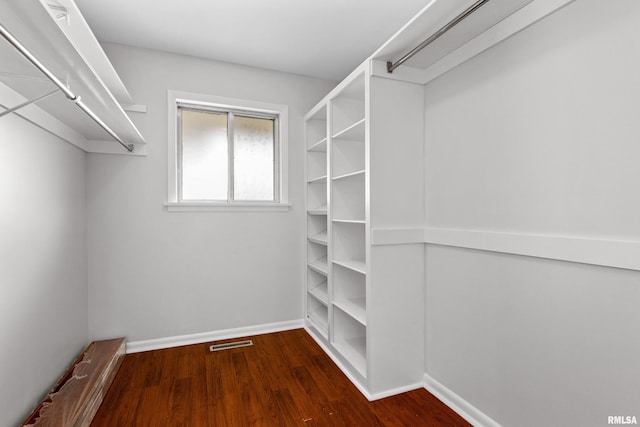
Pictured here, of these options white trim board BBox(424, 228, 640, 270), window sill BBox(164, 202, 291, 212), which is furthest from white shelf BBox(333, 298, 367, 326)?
window sill BBox(164, 202, 291, 212)

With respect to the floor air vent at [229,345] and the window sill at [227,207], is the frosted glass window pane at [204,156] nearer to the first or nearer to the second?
the window sill at [227,207]

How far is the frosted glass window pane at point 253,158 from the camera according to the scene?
9.85ft

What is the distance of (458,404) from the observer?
1757mm

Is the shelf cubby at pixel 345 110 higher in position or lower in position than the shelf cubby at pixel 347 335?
higher

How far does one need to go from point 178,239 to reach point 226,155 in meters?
0.92

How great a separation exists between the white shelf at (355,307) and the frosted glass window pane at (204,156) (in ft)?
4.99

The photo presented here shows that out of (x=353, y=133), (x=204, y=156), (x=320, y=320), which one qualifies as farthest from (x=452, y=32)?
(x=320, y=320)

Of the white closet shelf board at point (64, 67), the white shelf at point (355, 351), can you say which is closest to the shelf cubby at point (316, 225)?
the white shelf at point (355, 351)

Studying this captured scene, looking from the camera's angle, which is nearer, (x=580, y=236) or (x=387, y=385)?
(x=580, y=236)

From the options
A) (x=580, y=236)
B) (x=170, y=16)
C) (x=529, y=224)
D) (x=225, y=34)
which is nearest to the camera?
(x=580, y=236)

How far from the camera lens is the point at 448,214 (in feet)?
6.08

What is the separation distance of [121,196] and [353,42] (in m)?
2.31

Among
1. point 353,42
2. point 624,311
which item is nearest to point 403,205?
point 624,311

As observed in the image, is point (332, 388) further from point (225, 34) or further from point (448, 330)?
point (225, 34)
